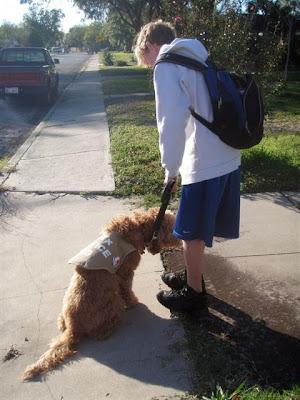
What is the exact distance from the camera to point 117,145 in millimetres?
7312

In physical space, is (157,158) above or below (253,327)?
above

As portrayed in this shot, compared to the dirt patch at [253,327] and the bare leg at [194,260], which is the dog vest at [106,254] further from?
the dirt patch at [253,327]

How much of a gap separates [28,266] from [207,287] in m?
1.69

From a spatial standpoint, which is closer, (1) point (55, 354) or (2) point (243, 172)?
(1) point (55, 354)

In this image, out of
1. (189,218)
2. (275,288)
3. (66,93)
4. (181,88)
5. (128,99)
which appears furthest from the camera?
(66,93)

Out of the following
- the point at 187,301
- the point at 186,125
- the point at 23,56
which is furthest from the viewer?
the point at 23,56

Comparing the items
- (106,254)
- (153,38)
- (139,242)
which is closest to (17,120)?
(153,38)

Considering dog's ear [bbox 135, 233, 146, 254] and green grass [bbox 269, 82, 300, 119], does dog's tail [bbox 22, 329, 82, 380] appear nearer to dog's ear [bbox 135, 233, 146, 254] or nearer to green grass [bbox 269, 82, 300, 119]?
dog's ear [bbox 135, 233, 146, 254]

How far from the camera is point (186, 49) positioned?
8.01 feet

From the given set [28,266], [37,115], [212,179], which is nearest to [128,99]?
[37,115]

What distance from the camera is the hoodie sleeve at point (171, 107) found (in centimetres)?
232

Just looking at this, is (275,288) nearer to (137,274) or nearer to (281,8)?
(137,274)

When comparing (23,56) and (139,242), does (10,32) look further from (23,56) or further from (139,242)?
(139,242)

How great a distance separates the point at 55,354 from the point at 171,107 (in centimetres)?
175
